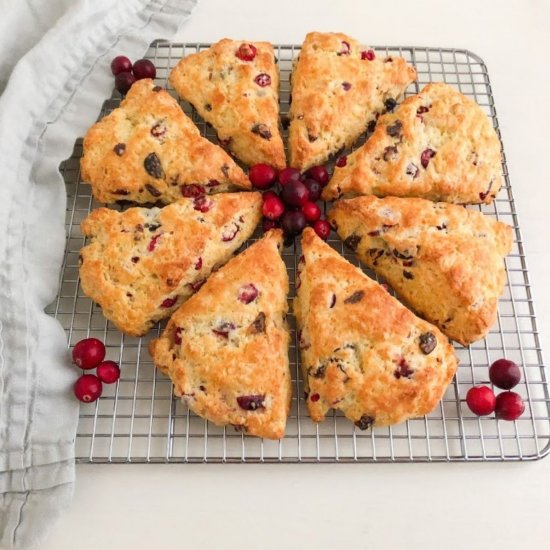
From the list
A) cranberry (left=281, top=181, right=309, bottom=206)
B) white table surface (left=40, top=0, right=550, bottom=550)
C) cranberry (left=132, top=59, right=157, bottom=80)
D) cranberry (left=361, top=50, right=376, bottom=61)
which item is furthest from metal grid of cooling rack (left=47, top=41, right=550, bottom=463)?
cranberry (left=361, top=50, right=376, bottom=61)

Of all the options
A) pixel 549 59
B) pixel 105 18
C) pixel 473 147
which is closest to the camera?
pixel 473 147

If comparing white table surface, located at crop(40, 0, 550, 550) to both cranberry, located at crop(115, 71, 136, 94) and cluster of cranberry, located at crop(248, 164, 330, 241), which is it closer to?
cluster of cranberry, located at crop(248, 164, 330, 241)

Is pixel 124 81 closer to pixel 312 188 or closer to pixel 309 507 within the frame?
pixel 312 188

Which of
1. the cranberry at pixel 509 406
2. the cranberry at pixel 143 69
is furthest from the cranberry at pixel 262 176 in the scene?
the cranberry at pixel 509 406

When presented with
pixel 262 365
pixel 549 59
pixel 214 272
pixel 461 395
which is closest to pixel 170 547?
pixel 262 365

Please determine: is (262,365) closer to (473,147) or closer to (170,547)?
(170,547)

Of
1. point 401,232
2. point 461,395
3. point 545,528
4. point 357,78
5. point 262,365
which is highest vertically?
point 357,78
